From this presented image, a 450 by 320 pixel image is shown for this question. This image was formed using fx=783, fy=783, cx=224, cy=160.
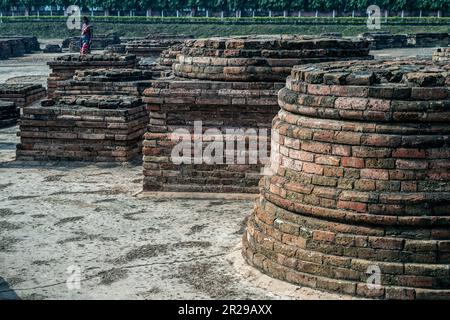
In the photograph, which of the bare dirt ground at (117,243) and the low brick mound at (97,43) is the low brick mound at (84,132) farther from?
the low brick mound at (97,43)

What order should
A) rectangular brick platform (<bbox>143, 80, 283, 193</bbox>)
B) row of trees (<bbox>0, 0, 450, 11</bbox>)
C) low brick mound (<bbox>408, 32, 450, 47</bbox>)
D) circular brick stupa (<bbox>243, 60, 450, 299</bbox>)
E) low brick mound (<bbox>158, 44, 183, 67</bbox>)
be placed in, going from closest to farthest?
circular brick stupa (<bbox>243, 60, 450, 299</bbox>) → rectangular brick platform (<bbox>143, 80, 283, 193</bbox>) → low brick mound (<bbox>158, 44, 183, 67</bbox>) → low brick mound (<bbox>408, 32, 450, 47</bbox>) → row of trees (<bbox>0, 0, 450, 11</bbox>)

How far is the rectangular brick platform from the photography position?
27.7 ft

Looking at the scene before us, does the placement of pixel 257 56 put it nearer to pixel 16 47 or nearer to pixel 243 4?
pixel 16 47

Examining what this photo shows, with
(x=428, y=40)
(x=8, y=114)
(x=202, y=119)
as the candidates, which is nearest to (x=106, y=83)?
(x=8, y=114)

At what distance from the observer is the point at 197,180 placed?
8.61 m

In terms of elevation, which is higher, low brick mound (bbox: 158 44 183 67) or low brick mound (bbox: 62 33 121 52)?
low brick mound (bbox: 158 44 183 67)

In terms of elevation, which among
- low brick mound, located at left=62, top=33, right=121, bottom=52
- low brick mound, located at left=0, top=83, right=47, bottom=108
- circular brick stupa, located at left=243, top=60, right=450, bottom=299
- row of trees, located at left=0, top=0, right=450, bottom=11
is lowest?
low brick mound, located at left=62, top=33, right=121, bottom=52

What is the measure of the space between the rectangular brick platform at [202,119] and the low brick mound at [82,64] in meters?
6.01

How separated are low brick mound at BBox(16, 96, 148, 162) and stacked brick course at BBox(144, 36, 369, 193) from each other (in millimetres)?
1565

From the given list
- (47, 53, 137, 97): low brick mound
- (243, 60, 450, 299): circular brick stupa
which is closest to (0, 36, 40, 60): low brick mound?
(47, 53, 137, 97): low brick mound

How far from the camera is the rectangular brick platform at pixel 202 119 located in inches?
332

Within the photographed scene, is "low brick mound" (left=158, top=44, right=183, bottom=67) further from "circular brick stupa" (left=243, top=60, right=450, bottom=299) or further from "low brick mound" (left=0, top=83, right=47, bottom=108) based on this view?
"circular brick stupa" (left=243, top=60, right=450, bottom=299)

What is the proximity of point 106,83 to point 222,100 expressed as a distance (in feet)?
12.9

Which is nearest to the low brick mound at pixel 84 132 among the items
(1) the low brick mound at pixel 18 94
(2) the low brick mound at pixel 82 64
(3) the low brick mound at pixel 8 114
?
(3) the low brick mound at pixel 8 114
